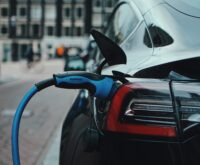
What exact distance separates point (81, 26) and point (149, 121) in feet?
244

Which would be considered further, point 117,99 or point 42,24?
point 42,24

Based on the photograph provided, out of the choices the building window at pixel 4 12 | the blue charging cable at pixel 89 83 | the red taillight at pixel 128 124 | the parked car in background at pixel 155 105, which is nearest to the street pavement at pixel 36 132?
the parked car in background at pixel 155 105

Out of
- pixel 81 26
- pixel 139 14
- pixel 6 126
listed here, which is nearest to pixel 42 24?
pixel 81 26

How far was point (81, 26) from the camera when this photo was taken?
75188 mm

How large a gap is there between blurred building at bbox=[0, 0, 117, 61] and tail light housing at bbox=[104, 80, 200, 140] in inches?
2849

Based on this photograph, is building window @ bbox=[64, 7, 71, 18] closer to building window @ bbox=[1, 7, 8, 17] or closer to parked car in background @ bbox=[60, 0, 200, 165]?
building window @ bbox=[1, 7, 8, 17]

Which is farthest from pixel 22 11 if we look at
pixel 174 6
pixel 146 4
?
pixel 174 6

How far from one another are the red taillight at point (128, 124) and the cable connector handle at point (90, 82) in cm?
7

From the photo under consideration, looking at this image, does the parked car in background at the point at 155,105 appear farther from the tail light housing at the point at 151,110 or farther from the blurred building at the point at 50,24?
the blurred building at the point at 50,24

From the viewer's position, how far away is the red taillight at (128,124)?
140 centimetres

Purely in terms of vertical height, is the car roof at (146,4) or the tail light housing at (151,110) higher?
the car roof at (146,4)

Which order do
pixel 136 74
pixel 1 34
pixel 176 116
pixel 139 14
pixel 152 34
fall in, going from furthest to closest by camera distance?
1. pixel 1 34
2. pixel 139 14
3. pixel 152 34
4. pixel 136 74
5. pixel 176 116

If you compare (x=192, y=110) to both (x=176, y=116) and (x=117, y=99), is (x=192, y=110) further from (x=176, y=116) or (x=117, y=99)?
(x=117, y=99)

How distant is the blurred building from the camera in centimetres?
7388
